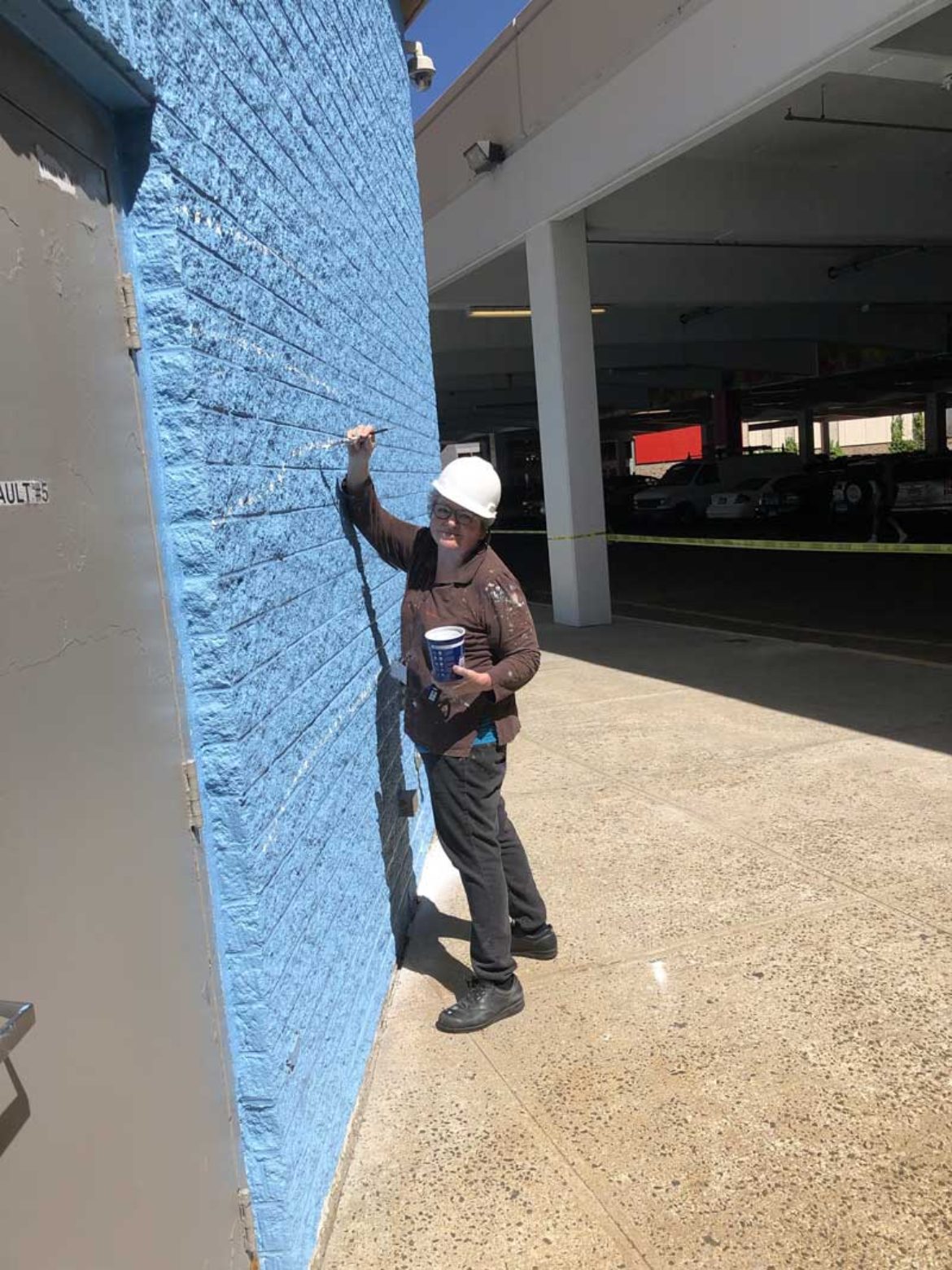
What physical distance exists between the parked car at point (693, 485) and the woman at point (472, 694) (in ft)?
89.3

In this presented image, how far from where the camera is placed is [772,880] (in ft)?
14.2

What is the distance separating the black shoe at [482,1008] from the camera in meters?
3.36

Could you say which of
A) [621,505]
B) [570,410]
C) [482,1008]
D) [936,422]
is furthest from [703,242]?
[936,422]

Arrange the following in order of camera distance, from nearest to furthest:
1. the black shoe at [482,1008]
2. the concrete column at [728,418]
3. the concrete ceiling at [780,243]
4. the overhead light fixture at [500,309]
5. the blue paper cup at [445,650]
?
the blue paper cup at [445,650], the black shoe at [482,1008], the concrete ceiling at [780,243], the overhead light fixture at [500,309], the concrete column at [728,418]

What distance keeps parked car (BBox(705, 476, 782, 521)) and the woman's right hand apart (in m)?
24.8

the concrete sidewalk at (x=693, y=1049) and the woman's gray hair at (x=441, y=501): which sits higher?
the woman's gray hair at (x=441, y=501)

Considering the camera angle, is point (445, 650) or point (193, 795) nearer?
point (193, 795)

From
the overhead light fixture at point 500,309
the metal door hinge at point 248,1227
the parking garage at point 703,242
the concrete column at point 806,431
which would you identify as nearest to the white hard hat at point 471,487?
the metal door hinge at point 248,1227

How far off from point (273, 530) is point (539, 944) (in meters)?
2.10

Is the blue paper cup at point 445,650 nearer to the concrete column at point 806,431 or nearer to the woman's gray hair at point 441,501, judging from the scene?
the woman's gray hair at point 441,501

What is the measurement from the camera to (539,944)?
3.79m

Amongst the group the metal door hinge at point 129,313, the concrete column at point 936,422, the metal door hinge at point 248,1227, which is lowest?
the metal door hinge at point 248,1227

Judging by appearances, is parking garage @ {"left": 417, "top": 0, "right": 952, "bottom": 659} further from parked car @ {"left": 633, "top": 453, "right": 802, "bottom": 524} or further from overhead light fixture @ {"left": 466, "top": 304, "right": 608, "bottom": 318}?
parked car @ {"left": 633, "top": 453, "right": 802, "bottom": 524}

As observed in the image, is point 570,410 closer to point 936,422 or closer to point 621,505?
point 621,505
